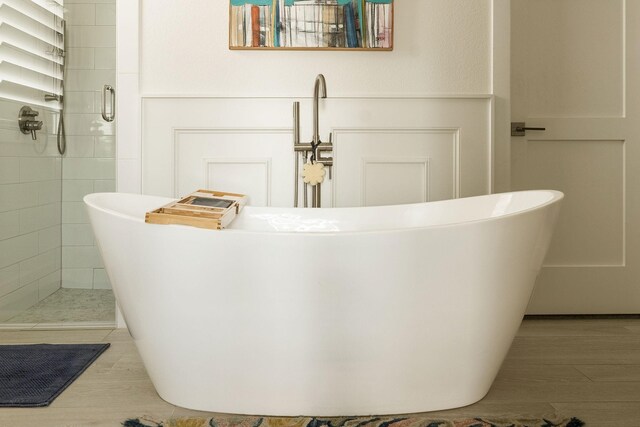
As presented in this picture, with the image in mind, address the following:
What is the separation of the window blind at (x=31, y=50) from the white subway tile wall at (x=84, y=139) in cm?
6

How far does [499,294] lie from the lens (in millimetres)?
1659

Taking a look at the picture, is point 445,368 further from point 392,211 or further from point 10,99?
point 10,99

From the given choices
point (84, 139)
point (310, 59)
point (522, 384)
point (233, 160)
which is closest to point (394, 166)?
point (310, 59)

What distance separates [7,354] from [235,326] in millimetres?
1148

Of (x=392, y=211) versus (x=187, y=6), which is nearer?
(x=392, y=211)

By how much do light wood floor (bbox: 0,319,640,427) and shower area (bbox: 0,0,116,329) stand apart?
395mm

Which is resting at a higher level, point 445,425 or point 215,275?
point 215,275

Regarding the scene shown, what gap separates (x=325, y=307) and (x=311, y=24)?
1563mm

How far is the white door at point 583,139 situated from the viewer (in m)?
2.91

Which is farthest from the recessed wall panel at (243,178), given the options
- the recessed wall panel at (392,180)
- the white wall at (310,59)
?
the recessed wall panel at (392,180)

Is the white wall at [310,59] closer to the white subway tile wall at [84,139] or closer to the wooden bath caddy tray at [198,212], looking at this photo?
the white subway tile wall at [84,139]

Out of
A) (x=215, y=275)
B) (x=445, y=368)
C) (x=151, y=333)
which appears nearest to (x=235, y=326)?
(x=215, y=275)

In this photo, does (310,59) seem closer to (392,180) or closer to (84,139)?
(392,180)

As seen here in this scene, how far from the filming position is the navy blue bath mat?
1802mm
